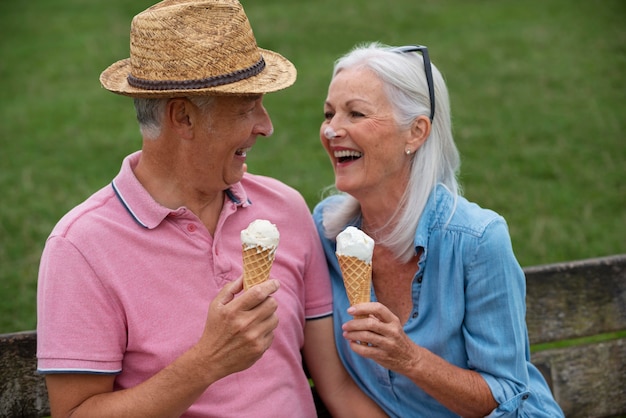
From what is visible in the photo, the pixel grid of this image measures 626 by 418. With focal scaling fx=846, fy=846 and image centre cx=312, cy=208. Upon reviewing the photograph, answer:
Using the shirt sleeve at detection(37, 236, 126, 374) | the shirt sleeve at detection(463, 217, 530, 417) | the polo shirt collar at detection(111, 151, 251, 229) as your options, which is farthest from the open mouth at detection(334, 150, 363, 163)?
the shirt sleeve at detection(37, 236, 126, 374)

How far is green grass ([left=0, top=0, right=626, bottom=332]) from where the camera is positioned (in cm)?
719

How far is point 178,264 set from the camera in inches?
125

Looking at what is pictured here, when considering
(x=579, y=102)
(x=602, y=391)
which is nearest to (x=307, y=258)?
(x=602, y=391)

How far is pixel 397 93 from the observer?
11.5ft

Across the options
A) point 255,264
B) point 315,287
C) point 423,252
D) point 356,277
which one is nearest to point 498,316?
point 423,252

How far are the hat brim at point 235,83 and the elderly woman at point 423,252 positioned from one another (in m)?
0.32

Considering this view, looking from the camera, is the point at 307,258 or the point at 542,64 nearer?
the point at 307,258

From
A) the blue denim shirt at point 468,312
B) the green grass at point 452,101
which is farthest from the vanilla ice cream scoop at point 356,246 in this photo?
the green grass at point 452,101

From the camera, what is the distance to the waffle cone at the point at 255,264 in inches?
112

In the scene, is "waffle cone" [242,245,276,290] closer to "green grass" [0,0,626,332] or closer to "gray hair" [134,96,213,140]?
"gray hair" [134,96,213,140]

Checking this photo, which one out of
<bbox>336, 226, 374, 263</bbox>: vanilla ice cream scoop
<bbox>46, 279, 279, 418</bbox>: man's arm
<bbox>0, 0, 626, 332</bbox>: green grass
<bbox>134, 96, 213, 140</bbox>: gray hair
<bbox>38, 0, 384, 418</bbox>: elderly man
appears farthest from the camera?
<bbox>0, 0, 626, 332</bbox>: green grass

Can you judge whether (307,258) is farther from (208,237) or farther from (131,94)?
(131,94)

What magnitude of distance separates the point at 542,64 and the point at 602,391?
7147 millimetres

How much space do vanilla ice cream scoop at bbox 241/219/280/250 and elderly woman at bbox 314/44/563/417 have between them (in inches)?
21.7
